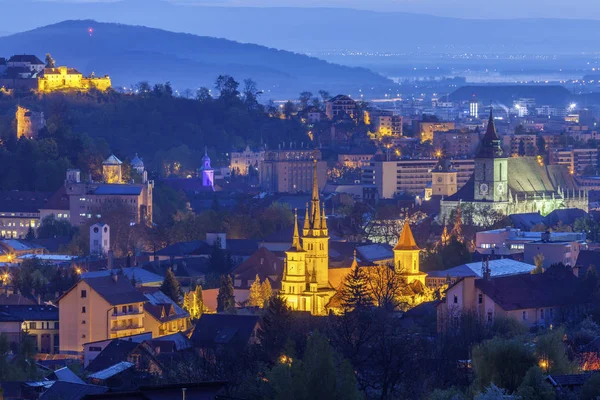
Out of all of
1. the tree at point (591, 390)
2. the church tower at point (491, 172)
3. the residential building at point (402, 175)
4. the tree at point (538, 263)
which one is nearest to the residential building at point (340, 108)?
the residential building at point (402, 175)

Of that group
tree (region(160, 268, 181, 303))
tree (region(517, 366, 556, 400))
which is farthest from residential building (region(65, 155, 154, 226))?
tree (region(517, 366, 556, 400))

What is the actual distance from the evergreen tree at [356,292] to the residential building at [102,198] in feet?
118

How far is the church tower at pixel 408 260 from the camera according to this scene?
6228cm

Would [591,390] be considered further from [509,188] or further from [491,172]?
[509,188]

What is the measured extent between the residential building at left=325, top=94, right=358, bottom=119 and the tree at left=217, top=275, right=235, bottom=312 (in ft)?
307

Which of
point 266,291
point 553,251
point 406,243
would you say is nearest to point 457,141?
point 553,251

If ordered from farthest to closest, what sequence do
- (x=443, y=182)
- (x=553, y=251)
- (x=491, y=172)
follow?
1. (x=443, y=182)
2. (x=491, y=172)
3. (x=553, y=251)

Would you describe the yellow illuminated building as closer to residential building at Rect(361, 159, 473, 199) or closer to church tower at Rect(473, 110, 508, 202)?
residential building at Rect(361, 159, 473, 199)

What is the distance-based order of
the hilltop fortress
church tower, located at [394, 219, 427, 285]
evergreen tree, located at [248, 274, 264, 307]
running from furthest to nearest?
the hilltop fortress → church tower, located at [394, 219, 427, 285] → evergreen tree, located at [248, 274, 264, 307]

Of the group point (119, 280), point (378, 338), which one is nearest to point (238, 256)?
point (119, 280)

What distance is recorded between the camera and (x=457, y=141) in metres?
153

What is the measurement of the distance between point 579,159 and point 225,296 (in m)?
90.5

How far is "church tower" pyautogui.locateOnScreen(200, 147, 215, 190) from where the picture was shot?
129 m

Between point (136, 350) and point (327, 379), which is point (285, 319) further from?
point (327, 379)
